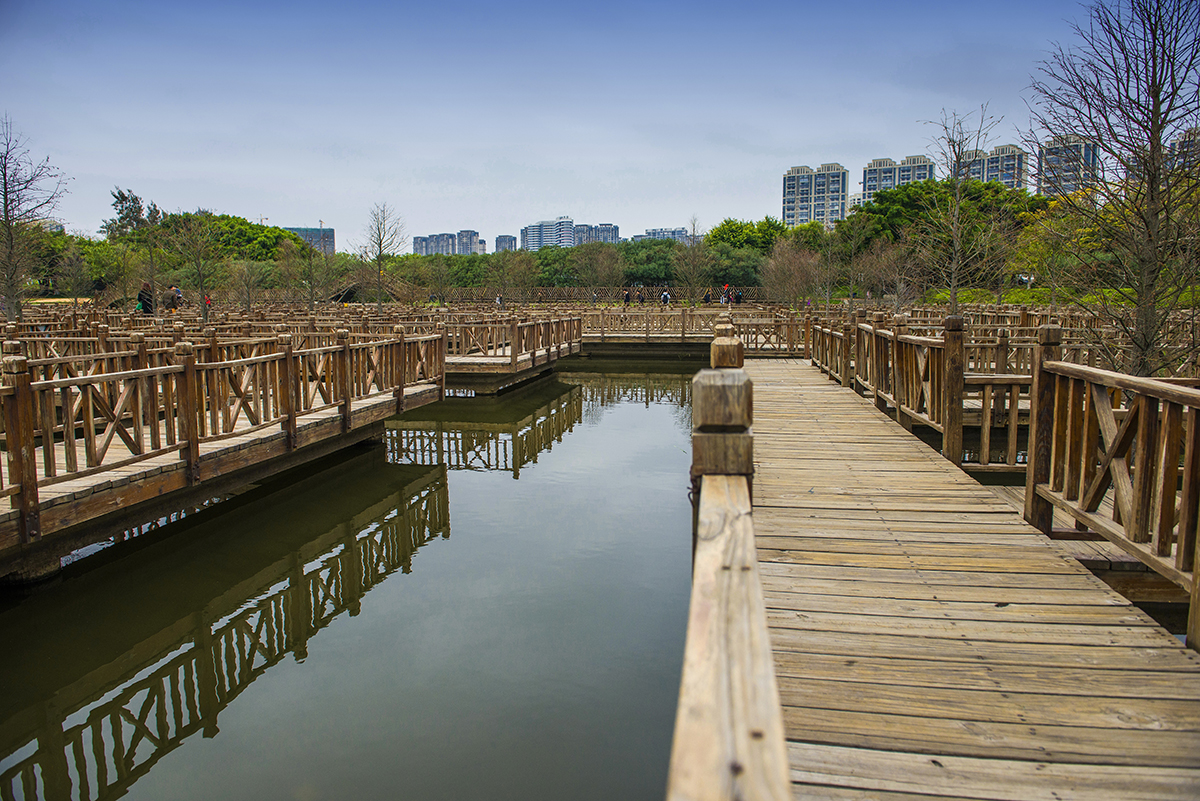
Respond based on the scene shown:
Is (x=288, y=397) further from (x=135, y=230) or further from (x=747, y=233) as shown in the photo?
(x=747, y=233)

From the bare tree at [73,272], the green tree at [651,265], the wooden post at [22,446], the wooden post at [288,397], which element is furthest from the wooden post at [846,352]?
the green tree at [651,265]

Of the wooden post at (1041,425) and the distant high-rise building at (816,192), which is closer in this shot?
the wooden post at (1041,425)

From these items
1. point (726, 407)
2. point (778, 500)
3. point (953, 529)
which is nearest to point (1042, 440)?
point (953, 529)

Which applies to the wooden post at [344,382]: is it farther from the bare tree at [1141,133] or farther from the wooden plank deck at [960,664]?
the bare tree at [1141,133]

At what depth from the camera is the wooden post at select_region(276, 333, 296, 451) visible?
334 inches

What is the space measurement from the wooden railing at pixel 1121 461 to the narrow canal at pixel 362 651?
259 centimetres

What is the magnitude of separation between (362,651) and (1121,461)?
4.88m

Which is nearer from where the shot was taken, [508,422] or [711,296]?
Answer: [508,422]

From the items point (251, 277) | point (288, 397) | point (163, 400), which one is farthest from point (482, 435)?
point (251, 277)

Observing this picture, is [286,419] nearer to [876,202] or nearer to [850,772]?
[850,772]

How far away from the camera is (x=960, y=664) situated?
3.14 meters

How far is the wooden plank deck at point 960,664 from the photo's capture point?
2469 millimetres

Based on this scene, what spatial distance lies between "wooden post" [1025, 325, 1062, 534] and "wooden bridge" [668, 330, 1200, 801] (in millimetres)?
27

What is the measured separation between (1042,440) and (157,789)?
539cm
